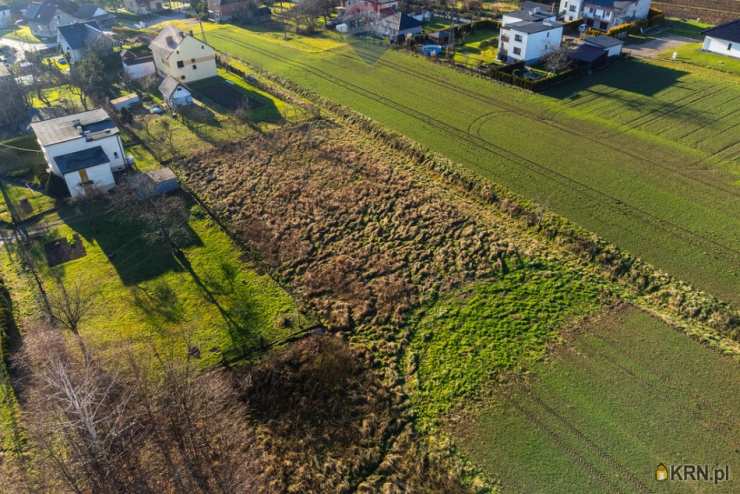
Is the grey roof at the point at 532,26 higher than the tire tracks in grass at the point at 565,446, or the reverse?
the grey roof at the point at 532,26

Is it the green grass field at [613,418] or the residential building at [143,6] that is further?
the residential building at [143,6]

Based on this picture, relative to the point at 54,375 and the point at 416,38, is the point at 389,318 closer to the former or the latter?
the point at 54,375

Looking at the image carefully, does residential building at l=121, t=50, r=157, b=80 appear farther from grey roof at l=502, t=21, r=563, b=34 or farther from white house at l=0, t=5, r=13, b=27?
white house at l=0, t=5, r=13, b=27

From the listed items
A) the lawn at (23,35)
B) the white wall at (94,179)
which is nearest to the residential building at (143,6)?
the lawn at (23,35)

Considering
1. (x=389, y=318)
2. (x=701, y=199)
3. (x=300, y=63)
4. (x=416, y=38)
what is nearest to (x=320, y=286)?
(x=389, y=318)

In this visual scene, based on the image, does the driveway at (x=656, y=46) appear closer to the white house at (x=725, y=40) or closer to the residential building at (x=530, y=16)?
the white house at (x=725, y=40)

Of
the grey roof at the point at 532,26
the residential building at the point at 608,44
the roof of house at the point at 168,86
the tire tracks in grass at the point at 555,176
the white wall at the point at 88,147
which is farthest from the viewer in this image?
the grey roof at the point at 532,26

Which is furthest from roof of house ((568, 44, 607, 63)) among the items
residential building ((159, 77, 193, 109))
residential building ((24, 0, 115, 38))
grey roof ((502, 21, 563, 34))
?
residential building ((24, 0, 115, 38))
